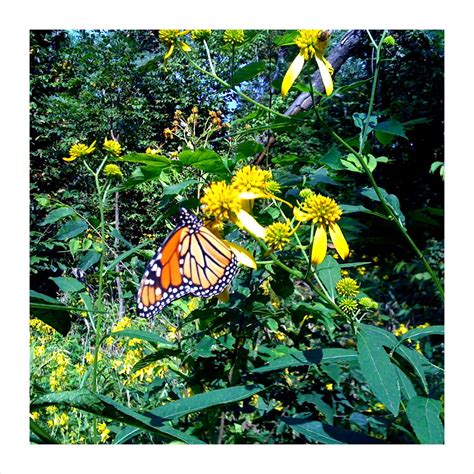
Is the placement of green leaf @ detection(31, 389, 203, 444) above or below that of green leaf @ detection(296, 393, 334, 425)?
above

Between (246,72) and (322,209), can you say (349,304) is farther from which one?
(246,72)

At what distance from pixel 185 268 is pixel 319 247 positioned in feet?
1.11

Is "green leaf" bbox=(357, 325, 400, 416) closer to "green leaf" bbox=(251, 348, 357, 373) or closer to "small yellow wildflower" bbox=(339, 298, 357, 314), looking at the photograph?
"green leaf" bbox=(251, 348, 357, 373)

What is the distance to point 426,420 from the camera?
2.22ft

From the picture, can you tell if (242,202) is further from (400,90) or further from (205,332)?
(400,90)

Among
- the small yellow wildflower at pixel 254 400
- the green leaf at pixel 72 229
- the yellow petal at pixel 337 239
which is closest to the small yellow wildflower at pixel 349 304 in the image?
the yellow petal at pixel 337 239

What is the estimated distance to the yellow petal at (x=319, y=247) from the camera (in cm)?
74

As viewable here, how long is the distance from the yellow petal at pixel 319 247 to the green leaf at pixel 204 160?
23 cm

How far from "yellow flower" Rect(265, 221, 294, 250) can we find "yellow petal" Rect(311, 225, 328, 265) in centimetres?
4

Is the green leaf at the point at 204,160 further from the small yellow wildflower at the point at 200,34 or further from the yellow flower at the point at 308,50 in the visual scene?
the small yellow wildflower at the point at 200,34

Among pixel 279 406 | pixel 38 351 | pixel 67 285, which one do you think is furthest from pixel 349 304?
pixel 38 351

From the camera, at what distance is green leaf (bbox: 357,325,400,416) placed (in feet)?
2.08

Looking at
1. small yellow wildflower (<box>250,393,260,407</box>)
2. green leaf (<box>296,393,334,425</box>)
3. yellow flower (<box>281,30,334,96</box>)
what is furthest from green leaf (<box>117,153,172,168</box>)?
small yellow wildflower (<box>250,393,260,407</box>)
